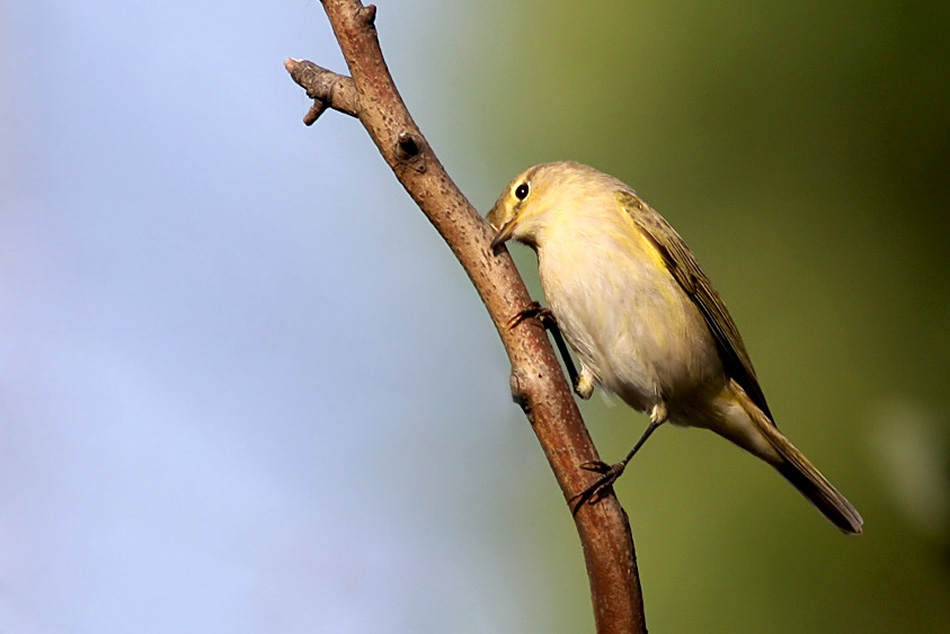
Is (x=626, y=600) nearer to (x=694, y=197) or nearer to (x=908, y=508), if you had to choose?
(x=908, y=508)

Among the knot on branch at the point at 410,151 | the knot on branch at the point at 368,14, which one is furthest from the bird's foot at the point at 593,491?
the knot on branch at the point at 368,14

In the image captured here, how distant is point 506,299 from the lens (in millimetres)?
2158

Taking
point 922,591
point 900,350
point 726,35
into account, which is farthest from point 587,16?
point 922,591

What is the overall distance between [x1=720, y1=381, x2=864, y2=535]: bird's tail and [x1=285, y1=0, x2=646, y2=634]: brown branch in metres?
1.48

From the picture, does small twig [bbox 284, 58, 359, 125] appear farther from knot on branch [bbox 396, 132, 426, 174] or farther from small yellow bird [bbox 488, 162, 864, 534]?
small yellow bird [bbox 488, 162, 864, 534]

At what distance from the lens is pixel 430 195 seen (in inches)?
83.9

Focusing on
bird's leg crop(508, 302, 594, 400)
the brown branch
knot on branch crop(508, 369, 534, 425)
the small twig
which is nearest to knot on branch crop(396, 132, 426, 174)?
the brown branch

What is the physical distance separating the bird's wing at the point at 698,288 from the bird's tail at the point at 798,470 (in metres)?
0.06

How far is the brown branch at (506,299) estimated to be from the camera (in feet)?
6.82

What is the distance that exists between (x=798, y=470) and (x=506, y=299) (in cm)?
176

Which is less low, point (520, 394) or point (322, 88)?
point (322, 88)

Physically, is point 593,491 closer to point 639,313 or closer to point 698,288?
point 639,313

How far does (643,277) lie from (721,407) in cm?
60

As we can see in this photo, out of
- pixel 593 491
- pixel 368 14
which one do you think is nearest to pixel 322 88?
pixel 368 14
